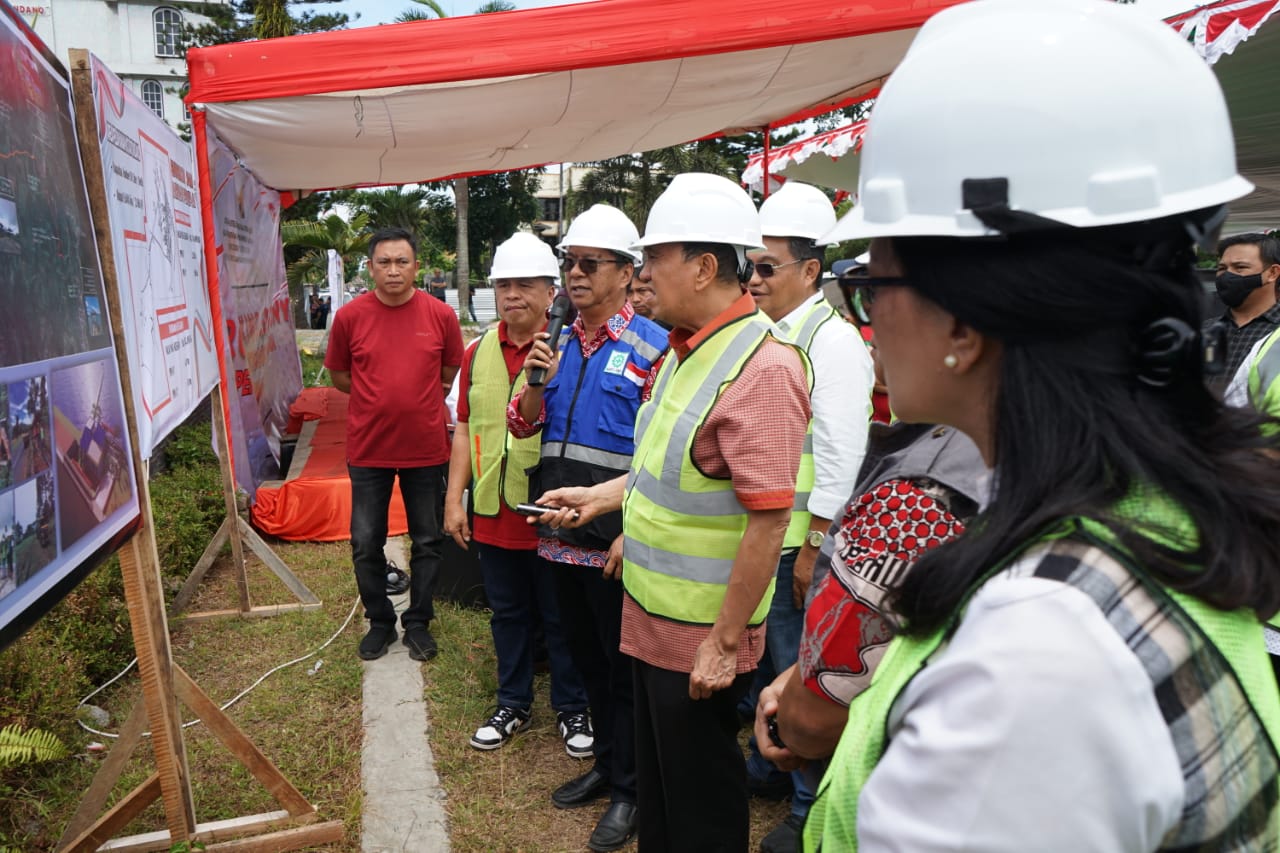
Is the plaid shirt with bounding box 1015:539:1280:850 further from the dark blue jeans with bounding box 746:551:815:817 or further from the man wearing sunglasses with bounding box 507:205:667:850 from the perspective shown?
the dark blue jeans with bounding box 746:551:815:817

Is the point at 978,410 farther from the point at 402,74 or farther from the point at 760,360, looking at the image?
the point at 402,74

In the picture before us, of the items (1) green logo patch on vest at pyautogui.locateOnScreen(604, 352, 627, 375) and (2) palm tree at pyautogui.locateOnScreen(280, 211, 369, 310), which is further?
(2) palm tree at pyautogui.locateOnScreen(280, 211, 369, 310)

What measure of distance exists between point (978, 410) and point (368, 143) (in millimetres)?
5725

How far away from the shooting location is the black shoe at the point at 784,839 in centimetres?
293

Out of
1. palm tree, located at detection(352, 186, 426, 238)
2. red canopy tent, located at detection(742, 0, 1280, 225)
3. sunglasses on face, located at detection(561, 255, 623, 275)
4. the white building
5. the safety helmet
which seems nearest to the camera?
sunglasses on face, located at detection(561, 255, 623, 275)

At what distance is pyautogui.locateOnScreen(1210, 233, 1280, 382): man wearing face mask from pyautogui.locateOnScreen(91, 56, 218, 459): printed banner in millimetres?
5077

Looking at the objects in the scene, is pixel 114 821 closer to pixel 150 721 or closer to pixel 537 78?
pixel 150 721

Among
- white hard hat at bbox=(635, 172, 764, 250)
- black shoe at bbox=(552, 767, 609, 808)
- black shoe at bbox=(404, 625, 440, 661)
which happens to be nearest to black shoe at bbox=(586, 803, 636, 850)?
black shoe at bbox=(552, 767, 609, 808)

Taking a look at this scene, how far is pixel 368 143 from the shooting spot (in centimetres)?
586

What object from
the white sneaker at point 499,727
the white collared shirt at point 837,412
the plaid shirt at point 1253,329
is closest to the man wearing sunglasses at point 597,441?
the white sneaker at point 499,727

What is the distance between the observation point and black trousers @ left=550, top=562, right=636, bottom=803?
3078mm

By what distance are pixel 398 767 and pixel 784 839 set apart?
60.2 inches

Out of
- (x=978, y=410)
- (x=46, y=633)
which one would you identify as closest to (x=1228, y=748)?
(x=978, y=410)

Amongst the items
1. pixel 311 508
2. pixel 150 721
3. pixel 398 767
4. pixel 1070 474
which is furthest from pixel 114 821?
pixel 311 508
